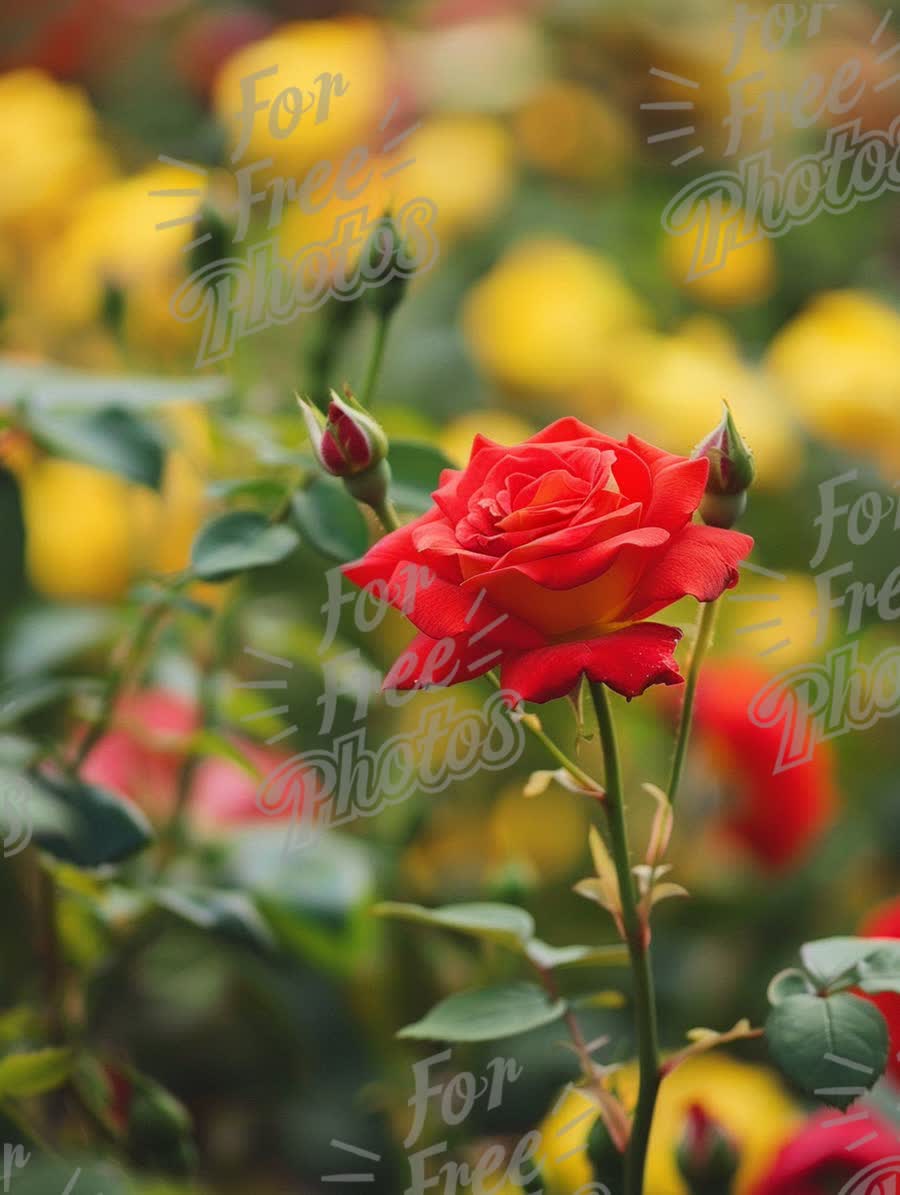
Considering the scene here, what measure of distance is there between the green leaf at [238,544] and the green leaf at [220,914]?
113mm

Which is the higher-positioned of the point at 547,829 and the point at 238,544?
the point at 238,544

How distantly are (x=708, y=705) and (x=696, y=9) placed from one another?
568 mm

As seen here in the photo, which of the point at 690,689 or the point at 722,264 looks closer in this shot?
the point at 690,689

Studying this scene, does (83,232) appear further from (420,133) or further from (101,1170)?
(101,1170)

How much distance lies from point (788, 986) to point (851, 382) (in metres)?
0.48

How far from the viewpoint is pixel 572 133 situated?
3.22 feet

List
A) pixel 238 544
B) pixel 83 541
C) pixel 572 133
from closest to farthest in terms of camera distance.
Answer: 1. pixel 238 544
2. pixel 83 541
3. pixel 572 133

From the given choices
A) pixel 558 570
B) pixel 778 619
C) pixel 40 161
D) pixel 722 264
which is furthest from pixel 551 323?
pixel 558 570

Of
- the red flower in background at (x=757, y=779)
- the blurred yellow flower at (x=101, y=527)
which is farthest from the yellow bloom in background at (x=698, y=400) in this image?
the blurred yellow flower at (x=101, y=527)

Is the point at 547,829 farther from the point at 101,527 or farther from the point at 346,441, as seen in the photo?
the point at 346,441

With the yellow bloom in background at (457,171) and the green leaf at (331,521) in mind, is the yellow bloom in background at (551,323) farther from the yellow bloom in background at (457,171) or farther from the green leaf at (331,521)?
the green leaf at (331,521)

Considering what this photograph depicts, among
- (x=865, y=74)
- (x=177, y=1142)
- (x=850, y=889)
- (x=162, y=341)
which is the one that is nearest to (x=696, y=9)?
(x=865, y=74)

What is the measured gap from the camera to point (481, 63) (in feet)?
3.10

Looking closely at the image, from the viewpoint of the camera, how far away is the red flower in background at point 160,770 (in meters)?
0.58
